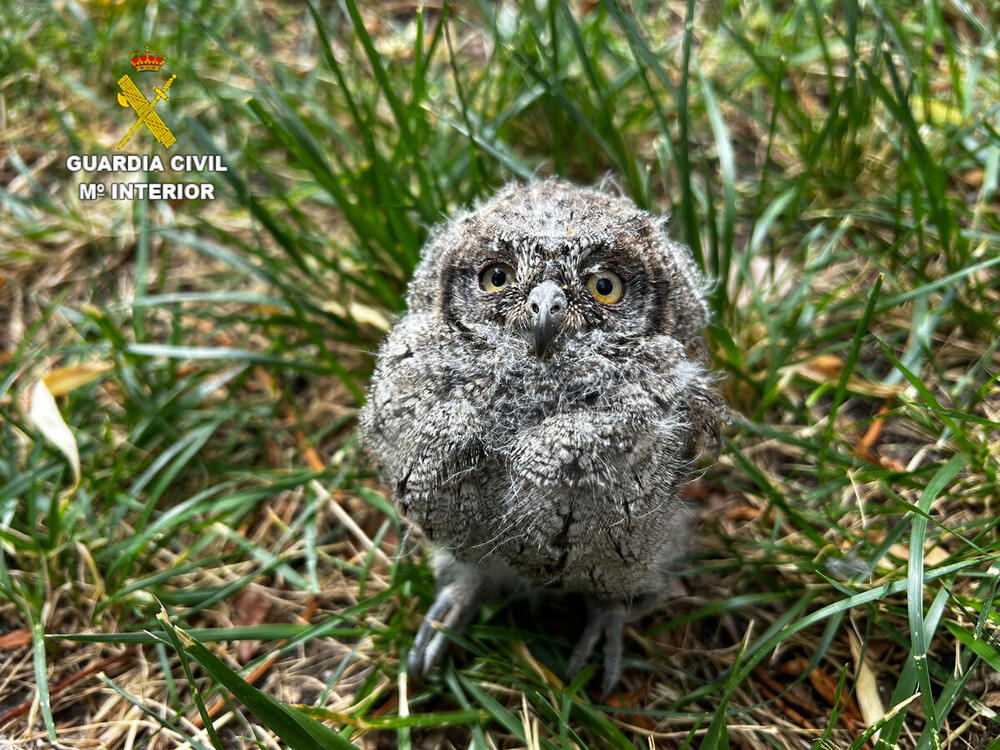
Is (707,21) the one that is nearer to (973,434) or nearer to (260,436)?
(973,434)

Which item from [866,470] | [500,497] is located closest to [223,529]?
[500,497]

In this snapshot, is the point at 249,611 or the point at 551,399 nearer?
the point at 551,399

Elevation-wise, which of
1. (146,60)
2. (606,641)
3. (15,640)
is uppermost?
(146,60)

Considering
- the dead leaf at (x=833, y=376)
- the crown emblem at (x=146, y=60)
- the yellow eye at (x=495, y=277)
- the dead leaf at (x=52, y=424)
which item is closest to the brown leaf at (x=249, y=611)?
the dead leaf at (x=52, y=424)

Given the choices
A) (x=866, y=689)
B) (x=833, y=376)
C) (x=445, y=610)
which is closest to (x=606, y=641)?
(x=445, y=610)

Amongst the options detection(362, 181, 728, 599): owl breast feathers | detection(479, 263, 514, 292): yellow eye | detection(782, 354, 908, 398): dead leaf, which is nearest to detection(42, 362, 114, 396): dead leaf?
detection(362, 181, 728, 599): owl breast feathers

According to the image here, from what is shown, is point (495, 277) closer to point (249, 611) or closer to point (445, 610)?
point (445, 610)

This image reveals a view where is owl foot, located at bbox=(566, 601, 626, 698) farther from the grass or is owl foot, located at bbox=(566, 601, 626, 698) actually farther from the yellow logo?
the yellow logo

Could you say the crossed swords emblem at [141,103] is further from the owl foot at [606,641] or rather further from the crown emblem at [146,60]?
the owl foot at [606,641]
